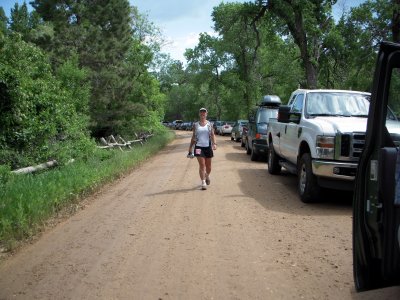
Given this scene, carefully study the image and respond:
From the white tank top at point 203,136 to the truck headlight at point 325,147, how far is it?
300 centimetres

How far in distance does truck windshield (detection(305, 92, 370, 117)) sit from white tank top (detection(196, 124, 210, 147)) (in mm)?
2309

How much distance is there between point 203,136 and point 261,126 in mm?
6405

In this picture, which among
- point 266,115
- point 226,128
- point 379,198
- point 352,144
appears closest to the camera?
point 379,198

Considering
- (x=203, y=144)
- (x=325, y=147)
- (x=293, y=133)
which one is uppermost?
(x=293, y=133)

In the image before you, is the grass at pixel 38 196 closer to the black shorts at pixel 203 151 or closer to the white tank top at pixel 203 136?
the black shorts at pixel 203 151

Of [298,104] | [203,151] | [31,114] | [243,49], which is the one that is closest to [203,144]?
[203,151]

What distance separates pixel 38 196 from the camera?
24.0ft

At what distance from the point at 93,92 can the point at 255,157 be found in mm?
11452

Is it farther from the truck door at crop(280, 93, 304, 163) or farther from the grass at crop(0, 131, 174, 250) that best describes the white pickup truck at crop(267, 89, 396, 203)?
the grass at crop(0, 131, 174, 250)

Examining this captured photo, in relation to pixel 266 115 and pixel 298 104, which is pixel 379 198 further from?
pixel 266 115

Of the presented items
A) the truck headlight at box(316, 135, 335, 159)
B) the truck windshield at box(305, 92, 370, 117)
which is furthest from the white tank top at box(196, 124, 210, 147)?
the truck headlight at box(316, 135, 335, 159)

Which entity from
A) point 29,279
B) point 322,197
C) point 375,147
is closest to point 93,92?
point 322,197

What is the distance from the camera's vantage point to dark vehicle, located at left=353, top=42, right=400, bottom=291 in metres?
3.17

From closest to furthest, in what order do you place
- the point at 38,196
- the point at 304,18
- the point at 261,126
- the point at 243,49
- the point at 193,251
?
the point at 193,251 → the point at 38,196 → the point at 261,126 → the point at 304,18 → the point at 243,49
